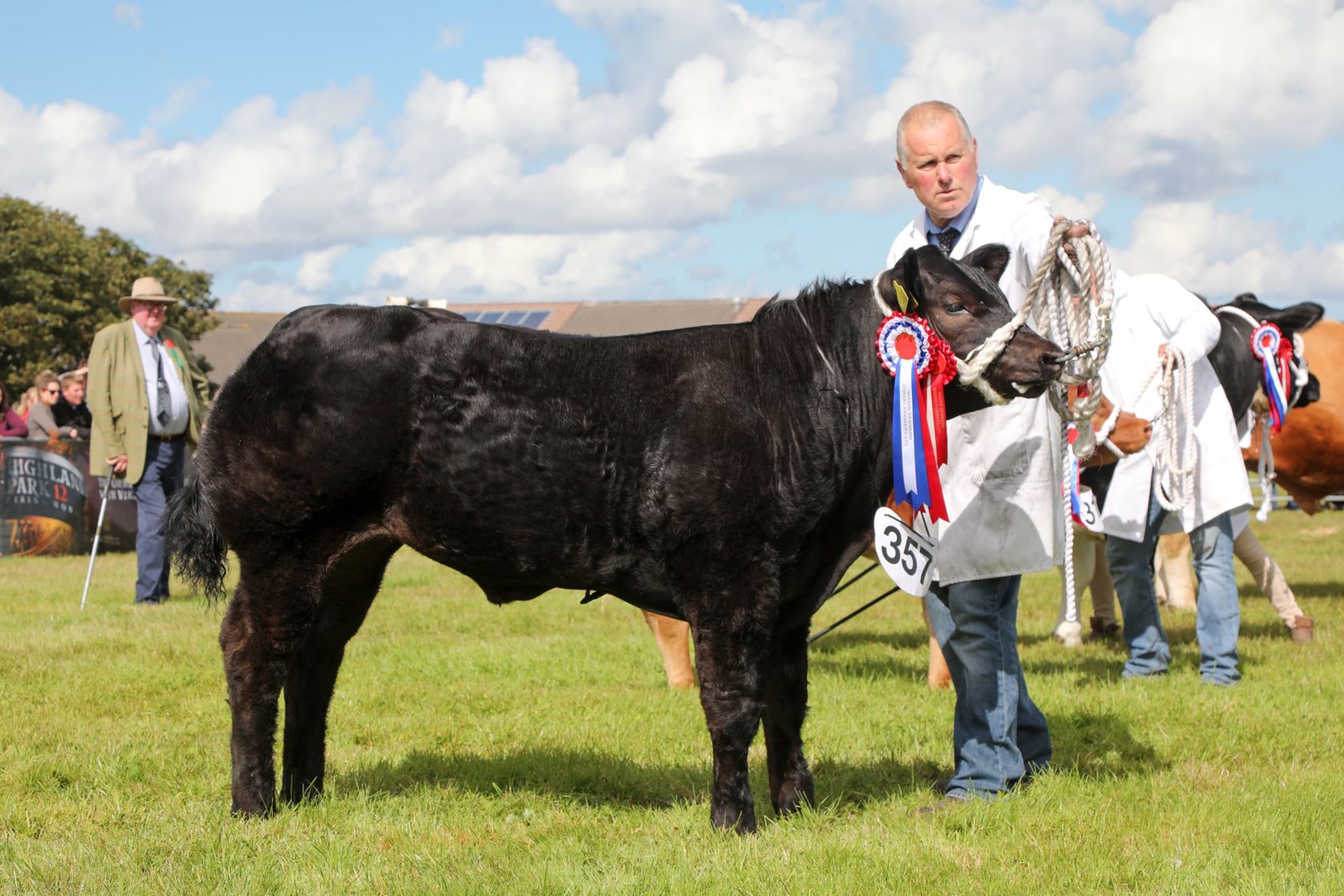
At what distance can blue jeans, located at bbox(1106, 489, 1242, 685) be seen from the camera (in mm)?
7609

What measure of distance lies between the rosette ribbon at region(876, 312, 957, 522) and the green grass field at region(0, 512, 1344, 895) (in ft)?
3.97

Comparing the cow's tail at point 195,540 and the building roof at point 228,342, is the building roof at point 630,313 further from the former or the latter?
the cow's tail at point 195,540

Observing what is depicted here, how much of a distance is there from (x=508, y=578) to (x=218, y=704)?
118 inches

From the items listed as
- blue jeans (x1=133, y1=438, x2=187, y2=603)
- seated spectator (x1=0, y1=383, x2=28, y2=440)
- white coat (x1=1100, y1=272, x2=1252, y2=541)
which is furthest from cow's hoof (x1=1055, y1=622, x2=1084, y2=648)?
seated spectator (x1=0, y1=383, x2=28, y2=440)

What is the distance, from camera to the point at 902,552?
4.62 meters

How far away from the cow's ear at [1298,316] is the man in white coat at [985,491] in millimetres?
5453

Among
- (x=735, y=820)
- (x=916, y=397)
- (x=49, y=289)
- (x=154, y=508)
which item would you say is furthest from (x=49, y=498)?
(x=49, y=289)

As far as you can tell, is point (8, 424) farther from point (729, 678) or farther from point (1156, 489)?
point (729, 678)

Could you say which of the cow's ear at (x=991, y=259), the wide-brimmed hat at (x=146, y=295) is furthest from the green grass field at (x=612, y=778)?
the wide-brimmed hat at (x=146, y=295)

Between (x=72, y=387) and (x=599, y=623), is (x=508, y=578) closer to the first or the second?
(x=599, y=623)

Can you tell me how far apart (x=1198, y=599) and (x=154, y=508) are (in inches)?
312

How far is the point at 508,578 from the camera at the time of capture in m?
4.70

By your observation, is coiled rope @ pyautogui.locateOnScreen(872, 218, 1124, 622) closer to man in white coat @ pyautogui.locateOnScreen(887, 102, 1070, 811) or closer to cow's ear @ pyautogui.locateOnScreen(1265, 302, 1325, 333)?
man in white coat @ pyautogui.locateOnScreen(887, 102, 1070, 811)

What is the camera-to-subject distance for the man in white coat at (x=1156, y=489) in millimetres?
7590
